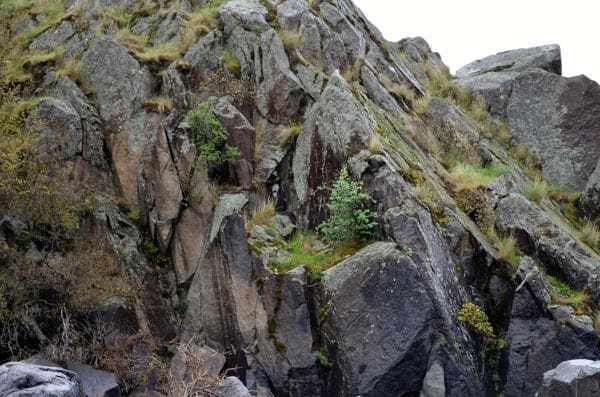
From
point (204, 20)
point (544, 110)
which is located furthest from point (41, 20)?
point (544, 110)

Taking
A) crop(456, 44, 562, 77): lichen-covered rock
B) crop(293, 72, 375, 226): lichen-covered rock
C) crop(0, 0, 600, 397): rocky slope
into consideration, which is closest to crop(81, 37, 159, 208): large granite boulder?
crop(0, 0, 600, 397): rocky slope

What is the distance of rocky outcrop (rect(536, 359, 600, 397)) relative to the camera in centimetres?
1085

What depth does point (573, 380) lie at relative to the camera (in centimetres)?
1103

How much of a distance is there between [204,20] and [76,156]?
6.63m

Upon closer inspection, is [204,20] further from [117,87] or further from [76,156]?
[76,156]

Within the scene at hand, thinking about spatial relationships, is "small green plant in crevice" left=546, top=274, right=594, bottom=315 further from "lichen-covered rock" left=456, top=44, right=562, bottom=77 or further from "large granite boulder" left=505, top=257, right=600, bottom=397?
"lichen-covered rock" left=456, top=44, right=562, bottom=77

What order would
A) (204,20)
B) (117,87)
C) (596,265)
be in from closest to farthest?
1. (596,265)
2. (117,87)
3. (204,20)

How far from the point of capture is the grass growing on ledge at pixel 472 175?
681 inches

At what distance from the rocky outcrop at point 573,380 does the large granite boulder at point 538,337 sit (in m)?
1.52

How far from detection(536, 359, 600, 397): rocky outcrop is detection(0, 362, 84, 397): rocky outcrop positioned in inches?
320

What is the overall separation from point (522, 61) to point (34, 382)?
71.7 ft

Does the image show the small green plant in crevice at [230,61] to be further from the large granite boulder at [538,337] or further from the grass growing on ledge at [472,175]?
the large granite boulder at [538,337]

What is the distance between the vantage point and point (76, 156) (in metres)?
17.4

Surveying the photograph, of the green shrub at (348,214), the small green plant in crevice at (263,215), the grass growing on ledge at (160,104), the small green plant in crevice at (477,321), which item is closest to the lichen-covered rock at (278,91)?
the grass growing on ledge at (160,104)
